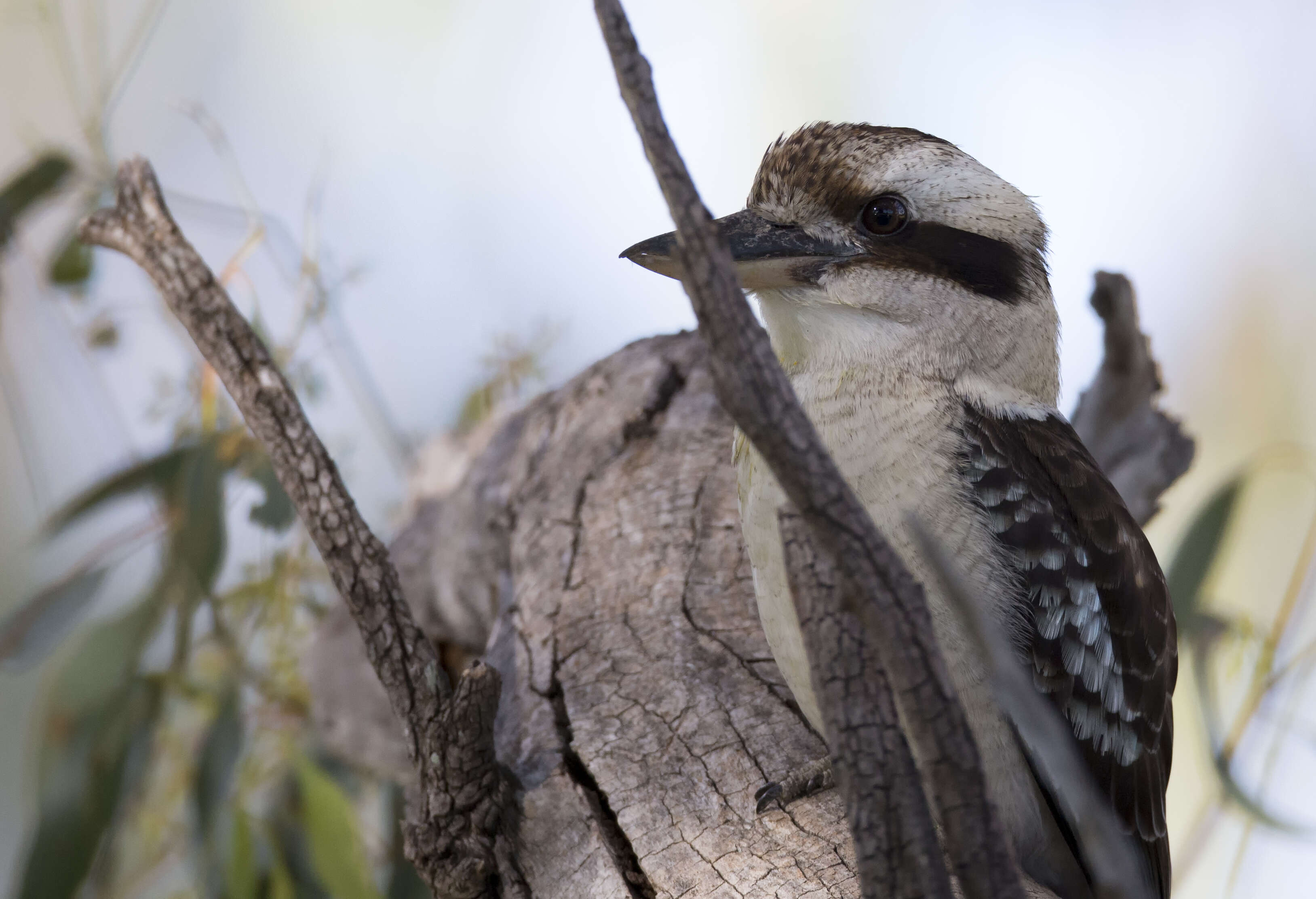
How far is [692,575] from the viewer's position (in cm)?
131

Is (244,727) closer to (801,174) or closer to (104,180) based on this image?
(104,180)

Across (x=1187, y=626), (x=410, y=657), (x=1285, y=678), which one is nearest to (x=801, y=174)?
(x=410, y=657)

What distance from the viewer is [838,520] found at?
1.84ft

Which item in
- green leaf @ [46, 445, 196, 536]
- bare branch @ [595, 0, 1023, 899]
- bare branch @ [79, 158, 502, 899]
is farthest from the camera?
green leaf @ [46, 445, 196, 536]

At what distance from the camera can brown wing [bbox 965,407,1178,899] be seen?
98cm

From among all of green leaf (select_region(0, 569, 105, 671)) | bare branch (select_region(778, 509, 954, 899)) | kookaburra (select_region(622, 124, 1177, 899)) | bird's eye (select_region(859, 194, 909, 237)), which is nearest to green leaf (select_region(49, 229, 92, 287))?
green leaf (select_region(0, 569, 105, 671))

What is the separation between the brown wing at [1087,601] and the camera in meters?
0.98

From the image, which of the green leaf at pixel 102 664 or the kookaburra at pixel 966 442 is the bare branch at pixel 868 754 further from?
the green leaf at pixel 102 664

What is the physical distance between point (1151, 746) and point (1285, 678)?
844 millimetres

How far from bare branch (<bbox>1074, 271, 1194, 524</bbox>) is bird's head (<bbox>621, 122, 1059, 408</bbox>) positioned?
2.30 feet

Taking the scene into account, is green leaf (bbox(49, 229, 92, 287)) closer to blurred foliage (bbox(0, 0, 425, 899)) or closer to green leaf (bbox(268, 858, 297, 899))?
blurred foliage (bbox(0, 0, 425, 899))

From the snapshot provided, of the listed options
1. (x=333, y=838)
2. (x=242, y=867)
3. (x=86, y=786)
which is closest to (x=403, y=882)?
(x=333, y=838)

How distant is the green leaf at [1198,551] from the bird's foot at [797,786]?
964 millimetres

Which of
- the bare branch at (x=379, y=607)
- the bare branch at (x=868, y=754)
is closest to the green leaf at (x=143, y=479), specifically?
the bare branch at (x=379, y=607)
